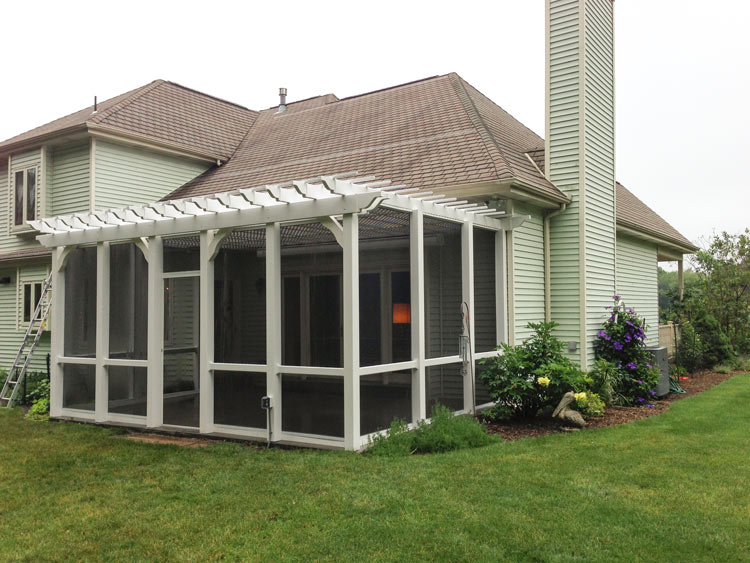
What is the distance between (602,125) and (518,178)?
327 cm

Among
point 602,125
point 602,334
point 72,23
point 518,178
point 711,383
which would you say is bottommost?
point 711,383

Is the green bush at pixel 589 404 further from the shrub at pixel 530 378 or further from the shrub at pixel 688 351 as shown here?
the shrub at pixel 688 351

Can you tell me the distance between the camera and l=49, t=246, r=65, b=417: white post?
8.60 metres

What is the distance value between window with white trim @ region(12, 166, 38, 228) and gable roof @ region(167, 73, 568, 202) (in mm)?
2864

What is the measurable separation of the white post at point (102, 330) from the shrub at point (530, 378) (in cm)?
505

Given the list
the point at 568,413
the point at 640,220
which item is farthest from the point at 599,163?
the point at 568,413

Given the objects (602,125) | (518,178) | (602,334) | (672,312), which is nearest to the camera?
(518,178)

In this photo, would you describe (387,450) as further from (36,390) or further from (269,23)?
(269,23)

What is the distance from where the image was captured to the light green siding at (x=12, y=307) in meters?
12.8

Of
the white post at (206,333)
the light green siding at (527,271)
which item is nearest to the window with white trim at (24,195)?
the white post at (206,333)

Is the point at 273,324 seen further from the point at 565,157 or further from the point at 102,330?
the point at 565,157

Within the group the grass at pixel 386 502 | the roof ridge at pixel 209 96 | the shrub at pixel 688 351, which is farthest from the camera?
the roof ridge at pixel 209 96

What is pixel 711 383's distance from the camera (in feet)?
39.2

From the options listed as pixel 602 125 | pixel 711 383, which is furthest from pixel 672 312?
pixel 602 125
